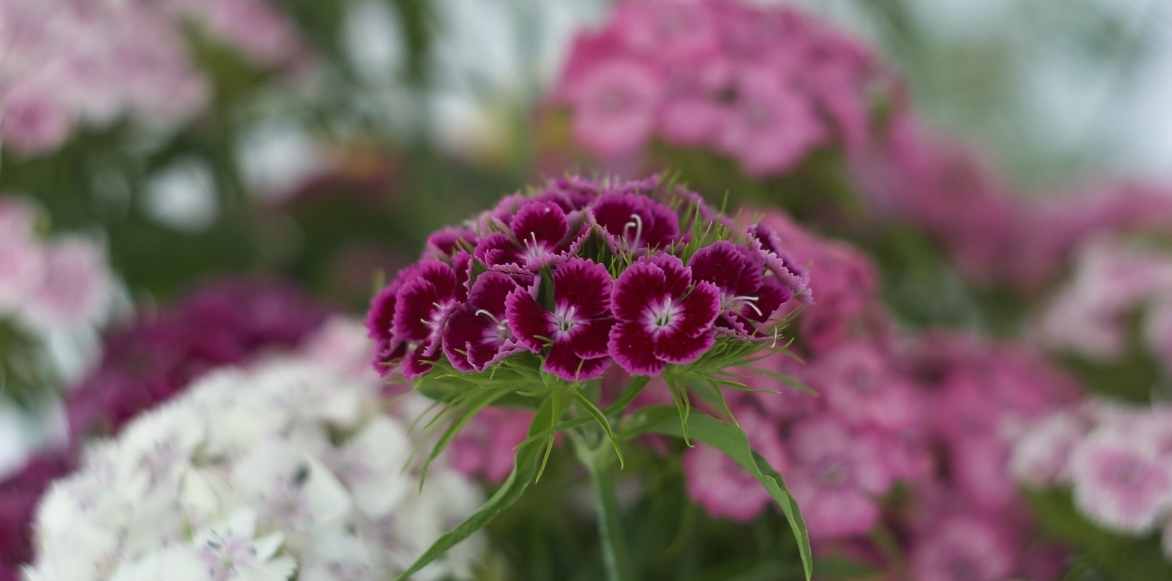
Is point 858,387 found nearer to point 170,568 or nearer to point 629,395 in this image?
point 629,395

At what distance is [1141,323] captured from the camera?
103 cm

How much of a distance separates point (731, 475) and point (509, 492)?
7.5 inches

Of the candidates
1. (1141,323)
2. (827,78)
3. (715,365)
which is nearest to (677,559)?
(715,365)

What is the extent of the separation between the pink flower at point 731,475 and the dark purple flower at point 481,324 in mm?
202

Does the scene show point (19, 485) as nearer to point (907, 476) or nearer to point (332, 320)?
point (332, 320)

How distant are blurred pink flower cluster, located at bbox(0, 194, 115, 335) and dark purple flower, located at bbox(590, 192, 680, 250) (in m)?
0.65

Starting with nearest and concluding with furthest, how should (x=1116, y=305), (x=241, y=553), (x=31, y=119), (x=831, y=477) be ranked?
1. (x=241, y=553)
2. (x=831, y=477)
3. (x=31, y=119)
4. (x=1116, y=305)

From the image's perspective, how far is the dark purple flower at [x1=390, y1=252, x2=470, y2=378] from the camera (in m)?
0.50

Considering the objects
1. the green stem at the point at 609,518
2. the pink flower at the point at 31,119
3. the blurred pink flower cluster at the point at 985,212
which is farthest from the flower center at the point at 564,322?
the blurred pink flower cluster at the point at 985,212

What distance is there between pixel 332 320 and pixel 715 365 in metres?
0.51

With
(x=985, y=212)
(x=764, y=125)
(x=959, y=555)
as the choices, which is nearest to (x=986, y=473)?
(x=959, y=555)

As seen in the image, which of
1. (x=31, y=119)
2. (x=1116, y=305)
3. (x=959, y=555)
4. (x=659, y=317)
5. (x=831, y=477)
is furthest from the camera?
(x=1116, y=305)

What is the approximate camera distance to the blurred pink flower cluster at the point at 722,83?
863 millimetres

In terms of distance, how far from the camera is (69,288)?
3.13ft
